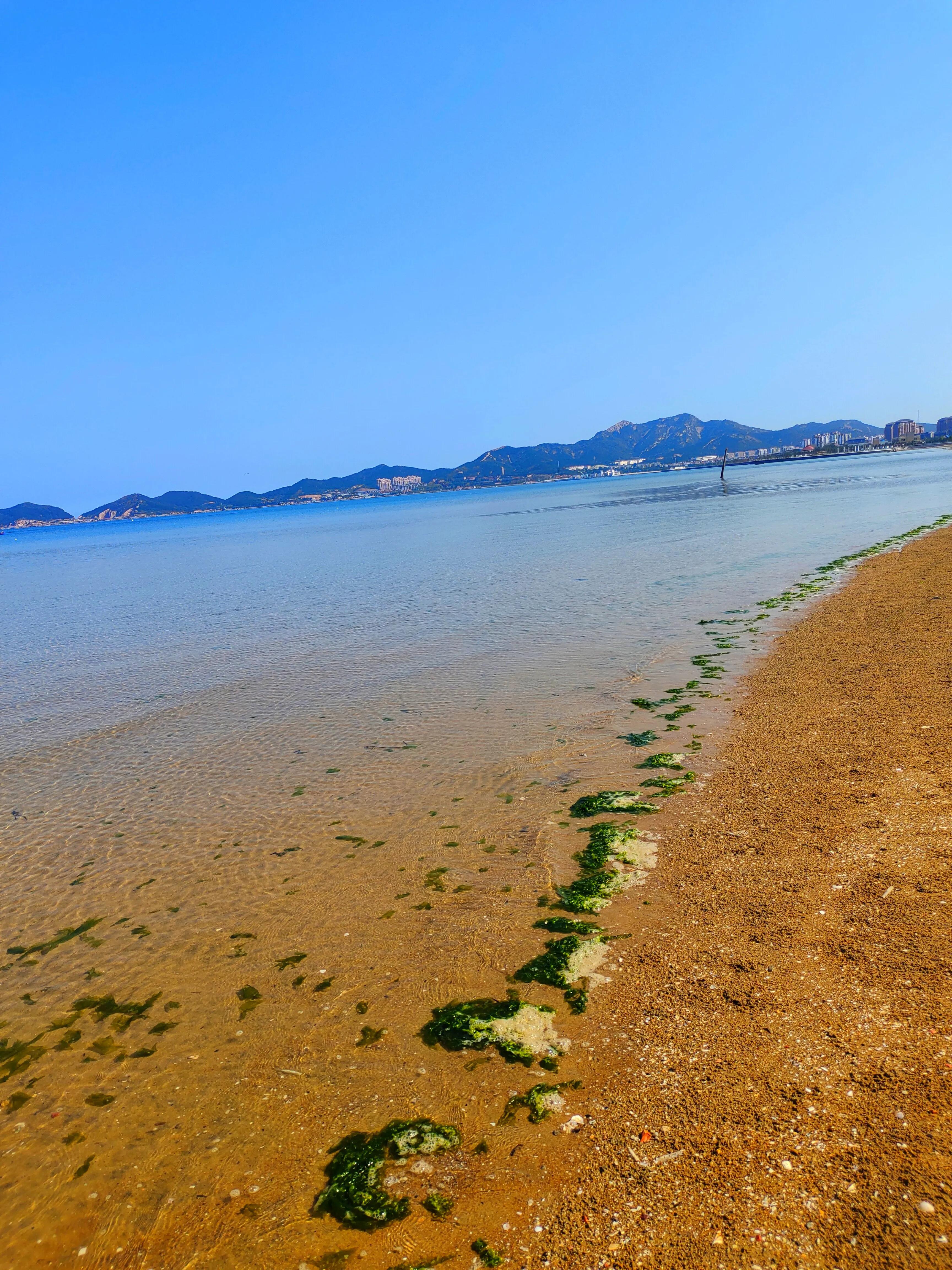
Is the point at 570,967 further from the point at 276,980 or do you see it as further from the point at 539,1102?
the point at 276,980

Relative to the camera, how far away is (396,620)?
22.7 meters

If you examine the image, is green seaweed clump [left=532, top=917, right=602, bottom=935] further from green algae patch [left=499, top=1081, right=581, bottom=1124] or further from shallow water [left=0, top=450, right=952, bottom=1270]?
green algae patch [left=499, top=1081, right=581, bottom=1124]

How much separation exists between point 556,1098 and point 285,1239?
1721 millimetres

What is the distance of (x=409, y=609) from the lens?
24922 millimetres

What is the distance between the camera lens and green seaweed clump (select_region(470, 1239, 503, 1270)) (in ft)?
11.3

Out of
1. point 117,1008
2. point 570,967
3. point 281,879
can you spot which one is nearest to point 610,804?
point 570,967

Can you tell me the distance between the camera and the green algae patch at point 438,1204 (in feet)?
12.4

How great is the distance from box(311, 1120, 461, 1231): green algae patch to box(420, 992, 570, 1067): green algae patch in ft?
2.30

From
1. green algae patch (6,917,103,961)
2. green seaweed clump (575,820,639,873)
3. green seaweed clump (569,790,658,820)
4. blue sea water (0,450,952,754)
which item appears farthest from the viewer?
blue sea water (0,450,952,754)

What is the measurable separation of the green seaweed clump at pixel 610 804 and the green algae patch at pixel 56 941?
215 inches

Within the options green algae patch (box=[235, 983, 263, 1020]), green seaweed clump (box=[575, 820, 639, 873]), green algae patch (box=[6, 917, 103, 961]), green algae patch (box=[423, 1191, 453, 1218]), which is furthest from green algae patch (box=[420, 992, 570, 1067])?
green algae patch (box=[6, 917, 103, 961])

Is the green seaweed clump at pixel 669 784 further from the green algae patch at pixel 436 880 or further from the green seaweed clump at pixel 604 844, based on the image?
the green algae patch at pixel 436 880

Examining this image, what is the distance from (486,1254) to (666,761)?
695cm

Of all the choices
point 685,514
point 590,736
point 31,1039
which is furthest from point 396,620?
point 685,514
